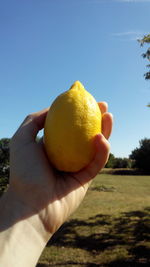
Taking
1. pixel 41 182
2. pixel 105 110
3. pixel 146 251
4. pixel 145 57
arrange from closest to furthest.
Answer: pixel 41 182
pixel 105 110
pixel 146 251
pixel 145 57

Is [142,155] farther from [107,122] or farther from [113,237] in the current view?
[107,122]

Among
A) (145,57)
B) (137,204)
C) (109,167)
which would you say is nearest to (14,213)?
(145,57)

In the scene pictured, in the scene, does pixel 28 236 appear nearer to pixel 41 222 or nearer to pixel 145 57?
pixel 41 222

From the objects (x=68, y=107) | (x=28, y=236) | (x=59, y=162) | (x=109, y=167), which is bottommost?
(x=109, y=167)

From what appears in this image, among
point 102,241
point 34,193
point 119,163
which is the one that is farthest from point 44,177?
point 119,163

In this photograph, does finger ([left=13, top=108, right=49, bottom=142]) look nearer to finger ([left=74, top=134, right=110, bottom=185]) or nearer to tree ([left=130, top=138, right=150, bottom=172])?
finger ([left=74, top=134, right=110, bottom=185])

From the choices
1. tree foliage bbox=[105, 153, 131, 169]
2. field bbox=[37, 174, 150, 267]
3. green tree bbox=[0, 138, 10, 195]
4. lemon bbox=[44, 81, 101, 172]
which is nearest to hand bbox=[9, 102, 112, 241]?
lemon bbox=[44, 81, 101, 172]

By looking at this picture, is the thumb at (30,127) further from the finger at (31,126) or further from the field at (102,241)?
the field at (102,241)
